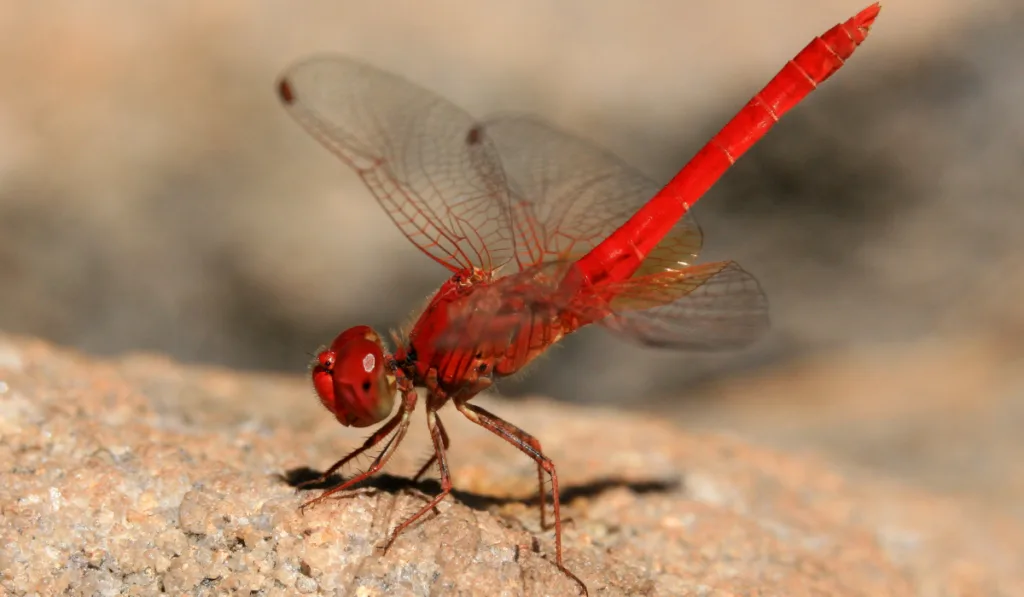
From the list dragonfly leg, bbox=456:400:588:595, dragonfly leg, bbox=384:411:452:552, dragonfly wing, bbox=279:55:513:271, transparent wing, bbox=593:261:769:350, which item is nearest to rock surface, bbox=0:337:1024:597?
dragonfly leg, bbox=384:411:452:552

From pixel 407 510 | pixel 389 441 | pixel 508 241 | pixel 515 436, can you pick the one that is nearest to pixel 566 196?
pixel 508 241

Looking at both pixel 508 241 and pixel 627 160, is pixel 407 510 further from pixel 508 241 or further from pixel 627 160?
pixel 627 160

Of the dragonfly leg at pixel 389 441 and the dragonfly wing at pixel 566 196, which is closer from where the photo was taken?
the dragonfly leg at pixel 389 441

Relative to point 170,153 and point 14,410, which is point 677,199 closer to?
point 14,410

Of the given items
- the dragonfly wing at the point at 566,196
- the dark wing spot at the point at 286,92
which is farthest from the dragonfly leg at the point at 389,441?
the dark wing spot at the point at 286,92

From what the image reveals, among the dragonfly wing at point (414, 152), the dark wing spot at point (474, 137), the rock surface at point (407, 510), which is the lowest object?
the rock surface at point (407, 510)

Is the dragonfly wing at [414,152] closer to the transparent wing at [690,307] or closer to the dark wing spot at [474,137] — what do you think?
the dark wing spot at [474,137]

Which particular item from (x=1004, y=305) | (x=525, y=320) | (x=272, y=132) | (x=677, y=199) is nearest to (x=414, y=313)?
(x=525, y=320)
